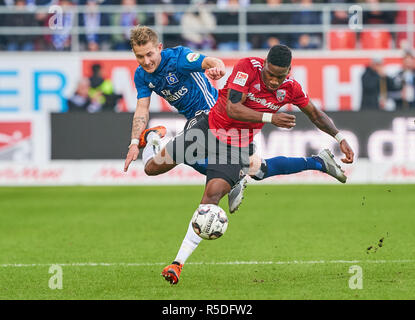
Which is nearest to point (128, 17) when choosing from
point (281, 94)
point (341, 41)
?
point (341, 41)

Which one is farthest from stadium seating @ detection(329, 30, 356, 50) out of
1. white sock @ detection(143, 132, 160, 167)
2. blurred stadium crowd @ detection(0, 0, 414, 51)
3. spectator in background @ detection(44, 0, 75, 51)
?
white sock @ detection(143, 132, 160, 167)

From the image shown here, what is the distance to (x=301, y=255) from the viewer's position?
9.47 meters

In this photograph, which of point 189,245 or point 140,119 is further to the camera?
point 140,119

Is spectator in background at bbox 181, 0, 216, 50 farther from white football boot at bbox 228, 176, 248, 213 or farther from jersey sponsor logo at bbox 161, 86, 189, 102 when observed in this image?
white football boot at bbox 228, 176, 248, 213

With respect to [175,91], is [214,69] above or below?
below

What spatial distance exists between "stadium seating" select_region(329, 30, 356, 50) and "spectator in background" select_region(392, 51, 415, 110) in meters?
2.05

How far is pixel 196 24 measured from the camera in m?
21.4

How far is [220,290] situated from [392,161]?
11.5 meters

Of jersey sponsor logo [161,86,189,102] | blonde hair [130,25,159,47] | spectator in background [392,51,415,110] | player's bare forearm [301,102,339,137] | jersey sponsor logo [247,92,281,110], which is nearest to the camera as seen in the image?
jersey sponsor logo [247,92,281,110]

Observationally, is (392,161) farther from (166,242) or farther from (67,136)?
(166,242)

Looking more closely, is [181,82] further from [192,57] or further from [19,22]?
[19,22]

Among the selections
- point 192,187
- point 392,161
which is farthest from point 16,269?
point 392,161

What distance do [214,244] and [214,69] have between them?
332 centimetres

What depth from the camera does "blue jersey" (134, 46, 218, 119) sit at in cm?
904
